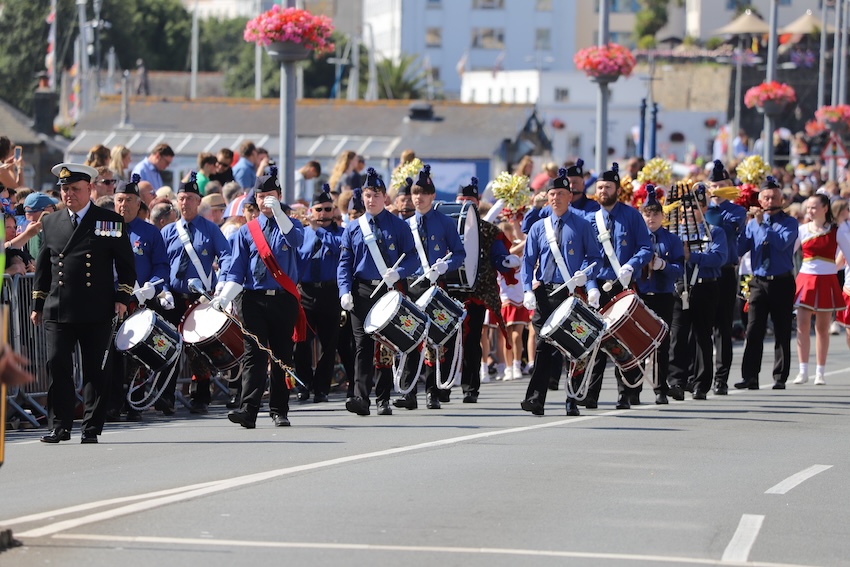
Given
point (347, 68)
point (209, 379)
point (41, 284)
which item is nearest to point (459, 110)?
point (209, 379)

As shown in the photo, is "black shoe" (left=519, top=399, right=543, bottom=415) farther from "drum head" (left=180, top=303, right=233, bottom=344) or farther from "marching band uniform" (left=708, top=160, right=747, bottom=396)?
"marching band uniform" (left=708, top=160, right=747, bottom=396)

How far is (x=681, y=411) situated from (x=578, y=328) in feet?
5.89

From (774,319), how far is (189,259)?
258 inches

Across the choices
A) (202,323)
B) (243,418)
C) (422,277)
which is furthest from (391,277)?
(243,418)

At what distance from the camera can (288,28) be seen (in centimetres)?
2080

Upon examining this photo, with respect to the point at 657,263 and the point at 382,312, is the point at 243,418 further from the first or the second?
the point at 657,263

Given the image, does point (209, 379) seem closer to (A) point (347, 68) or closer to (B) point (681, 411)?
(B) point (681, 411)

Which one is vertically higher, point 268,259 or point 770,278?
point 268,259

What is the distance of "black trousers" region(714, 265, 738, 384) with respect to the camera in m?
18.1

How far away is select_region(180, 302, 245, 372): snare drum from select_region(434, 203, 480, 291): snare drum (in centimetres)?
230

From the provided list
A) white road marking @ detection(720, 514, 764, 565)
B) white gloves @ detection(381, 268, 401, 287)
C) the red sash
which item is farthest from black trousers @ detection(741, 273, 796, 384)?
white road marking @ detection(720, 514, 764, 565)

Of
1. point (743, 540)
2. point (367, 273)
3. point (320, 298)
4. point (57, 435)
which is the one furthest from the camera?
point (320, 298)

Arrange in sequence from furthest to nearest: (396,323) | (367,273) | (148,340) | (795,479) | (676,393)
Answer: (676,393)
(367,273)
(396,323)
(148,340)
(795,479)

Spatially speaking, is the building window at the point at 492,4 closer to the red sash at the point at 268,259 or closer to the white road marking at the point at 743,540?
the red sash at the point at 268,259
